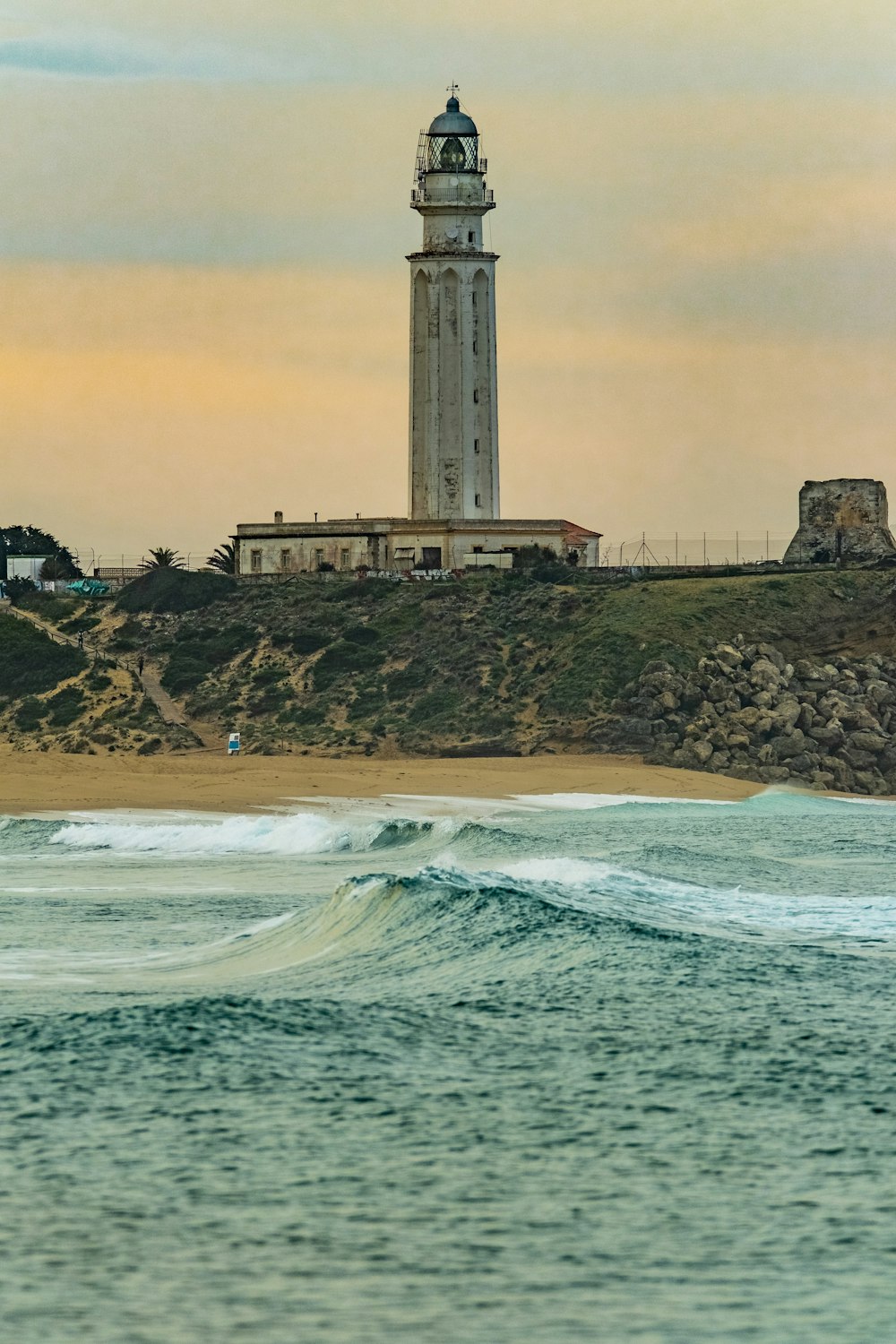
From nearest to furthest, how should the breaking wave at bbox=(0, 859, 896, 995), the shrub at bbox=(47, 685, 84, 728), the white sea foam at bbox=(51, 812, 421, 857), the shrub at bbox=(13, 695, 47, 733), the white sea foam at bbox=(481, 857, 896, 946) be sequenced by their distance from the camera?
the breaking wave at bbox=(0, 859, 896, 995), the white sea foam at bbox=(481, 857, 896, 946), the white sea foam at bbox=(51, 812, 421, 857), the shrub at bbox=(47, 685, 84, 728), the shrub at bbox=(13, 695, 47, 733)

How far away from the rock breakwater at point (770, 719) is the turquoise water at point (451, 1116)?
911 inches

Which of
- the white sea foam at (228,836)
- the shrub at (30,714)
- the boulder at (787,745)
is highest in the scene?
the shrub at (30,714)

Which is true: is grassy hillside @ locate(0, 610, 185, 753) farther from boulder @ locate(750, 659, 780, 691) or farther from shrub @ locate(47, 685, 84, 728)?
boulder @ locate(750, 659, 780, 691)

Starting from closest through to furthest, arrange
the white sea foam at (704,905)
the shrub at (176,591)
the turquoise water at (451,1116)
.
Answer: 1. the turquoise water at (451,1116)
2. the white sea foam at (704,905)
3. the shrub at (176,591)

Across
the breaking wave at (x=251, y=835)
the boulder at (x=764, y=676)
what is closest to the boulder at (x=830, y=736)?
the boulder at (x=764, y=676)

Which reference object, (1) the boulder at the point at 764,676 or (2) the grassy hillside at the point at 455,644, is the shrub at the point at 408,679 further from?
(1) the boulder at the point at 764,676

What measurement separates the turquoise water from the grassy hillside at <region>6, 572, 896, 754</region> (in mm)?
27281

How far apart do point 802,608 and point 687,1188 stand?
45.0 metres

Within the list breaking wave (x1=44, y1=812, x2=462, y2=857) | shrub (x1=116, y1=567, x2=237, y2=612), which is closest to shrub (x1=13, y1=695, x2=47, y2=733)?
shrub (x1=116, y1=567, x2=237, y2=612)

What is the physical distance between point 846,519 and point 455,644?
14.6m

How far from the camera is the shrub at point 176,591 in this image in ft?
206

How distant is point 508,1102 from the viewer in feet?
44.9

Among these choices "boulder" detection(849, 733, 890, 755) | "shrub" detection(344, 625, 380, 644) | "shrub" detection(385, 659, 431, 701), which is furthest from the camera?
"shrub" detection(344, 625, 380, 644)

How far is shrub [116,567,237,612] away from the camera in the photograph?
62.7 meters
